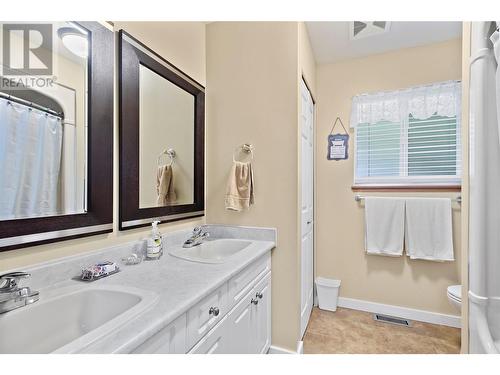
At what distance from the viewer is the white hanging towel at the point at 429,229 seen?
2.04 m

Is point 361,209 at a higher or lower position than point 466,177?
lower

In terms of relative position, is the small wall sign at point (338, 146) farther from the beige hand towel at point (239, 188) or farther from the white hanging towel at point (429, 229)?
the beige hand towel at point (239, 188)

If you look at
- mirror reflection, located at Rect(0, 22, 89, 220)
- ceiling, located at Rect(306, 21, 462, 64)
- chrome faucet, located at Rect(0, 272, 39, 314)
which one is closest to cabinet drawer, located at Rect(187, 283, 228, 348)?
chrome faucet, located at Rect(0, 272, 39, 314)

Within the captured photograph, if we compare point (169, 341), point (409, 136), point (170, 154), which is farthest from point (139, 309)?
point (409, 136)

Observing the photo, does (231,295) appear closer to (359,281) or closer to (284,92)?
(284,92)

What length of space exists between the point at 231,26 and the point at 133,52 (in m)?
0.90

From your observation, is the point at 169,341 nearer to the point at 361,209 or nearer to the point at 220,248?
the point at 220,248

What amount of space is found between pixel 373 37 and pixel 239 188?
1775 mm

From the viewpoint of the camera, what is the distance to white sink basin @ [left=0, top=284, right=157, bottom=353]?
26.9 inches

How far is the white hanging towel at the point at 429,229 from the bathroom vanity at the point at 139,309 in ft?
5.40

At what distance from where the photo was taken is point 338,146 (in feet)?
7.90

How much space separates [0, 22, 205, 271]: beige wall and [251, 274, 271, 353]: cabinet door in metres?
0.66

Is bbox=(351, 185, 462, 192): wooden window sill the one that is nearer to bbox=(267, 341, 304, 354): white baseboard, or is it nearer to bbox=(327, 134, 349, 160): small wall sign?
bbox=(327, 134, 349, 160): small wall sign
